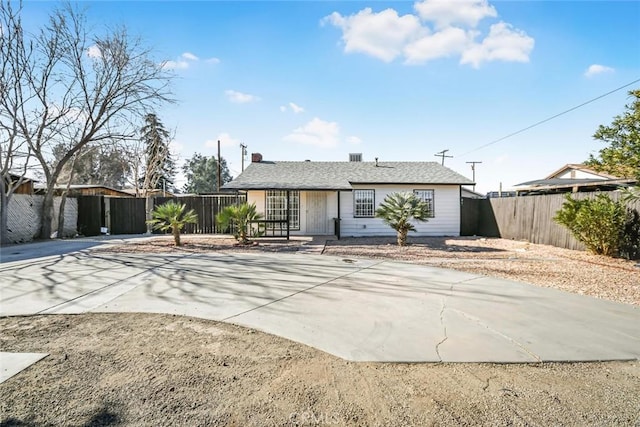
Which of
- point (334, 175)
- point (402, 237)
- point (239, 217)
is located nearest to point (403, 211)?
point (402, 237)

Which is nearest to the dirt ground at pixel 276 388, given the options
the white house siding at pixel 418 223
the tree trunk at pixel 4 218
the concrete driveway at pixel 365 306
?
the concrete driveway at pixel 365 306

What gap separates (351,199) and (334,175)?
166 cm

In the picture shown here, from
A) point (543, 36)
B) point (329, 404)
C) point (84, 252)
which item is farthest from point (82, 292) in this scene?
point (543, 36)

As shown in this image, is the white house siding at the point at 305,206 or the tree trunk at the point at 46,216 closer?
the tree trunk at the point at 46,216

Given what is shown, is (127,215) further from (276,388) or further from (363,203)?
(276,388)

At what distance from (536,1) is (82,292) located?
45.8 ft

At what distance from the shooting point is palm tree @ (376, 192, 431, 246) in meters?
11.6

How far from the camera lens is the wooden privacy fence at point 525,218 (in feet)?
37.5

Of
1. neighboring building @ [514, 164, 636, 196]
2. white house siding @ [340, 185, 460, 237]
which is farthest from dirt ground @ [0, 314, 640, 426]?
white house siding @ [340, 185, 460, 237]

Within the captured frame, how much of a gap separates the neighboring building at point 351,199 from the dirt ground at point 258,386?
11569 mm

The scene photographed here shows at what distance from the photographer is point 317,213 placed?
1565cm

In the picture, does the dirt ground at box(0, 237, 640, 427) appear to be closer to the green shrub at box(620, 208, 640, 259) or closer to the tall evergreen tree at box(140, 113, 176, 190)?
the green shrub at box(620, 208, 640, 259)

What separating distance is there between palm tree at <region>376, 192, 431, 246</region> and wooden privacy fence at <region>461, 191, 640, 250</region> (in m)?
4.82

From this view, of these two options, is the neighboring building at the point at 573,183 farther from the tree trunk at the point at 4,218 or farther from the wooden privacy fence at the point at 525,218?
the tree trunk at the point at 4,218
